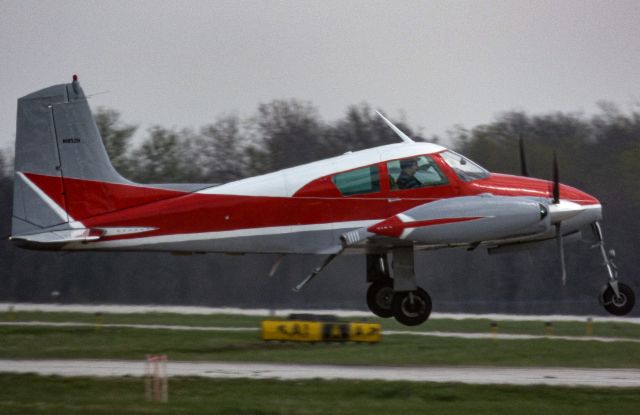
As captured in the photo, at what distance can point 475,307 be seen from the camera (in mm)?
42750

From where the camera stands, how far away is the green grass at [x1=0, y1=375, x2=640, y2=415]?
65.1 ft

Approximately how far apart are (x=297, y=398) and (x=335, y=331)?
1030 centimetres

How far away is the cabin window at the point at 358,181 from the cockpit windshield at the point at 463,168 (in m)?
1.43

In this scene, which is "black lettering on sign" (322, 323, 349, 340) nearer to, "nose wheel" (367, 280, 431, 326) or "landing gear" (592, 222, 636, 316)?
"nose wheel" (367, 280, 431, 326)

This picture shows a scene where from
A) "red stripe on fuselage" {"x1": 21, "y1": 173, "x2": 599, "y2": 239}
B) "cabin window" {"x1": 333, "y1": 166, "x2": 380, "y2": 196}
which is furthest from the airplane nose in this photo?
"cabin window" {"x1": 333, "y1": 166, "x2": 380, "y2": 196}

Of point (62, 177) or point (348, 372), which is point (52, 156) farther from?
point (348, 372)

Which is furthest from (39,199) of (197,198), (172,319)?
(172,319)

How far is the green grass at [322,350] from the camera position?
95.5 ft

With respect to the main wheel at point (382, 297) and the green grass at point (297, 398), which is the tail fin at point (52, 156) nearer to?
the green grass at point (297, 398)

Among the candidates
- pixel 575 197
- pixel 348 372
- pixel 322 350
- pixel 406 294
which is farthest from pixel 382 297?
pixel 322 350

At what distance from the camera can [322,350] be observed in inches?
1211

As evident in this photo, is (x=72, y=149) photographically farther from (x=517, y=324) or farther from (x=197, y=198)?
(x=517, y=324)

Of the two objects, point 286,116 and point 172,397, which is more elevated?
point 286,116

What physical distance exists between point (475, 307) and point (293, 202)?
74.8 ft
